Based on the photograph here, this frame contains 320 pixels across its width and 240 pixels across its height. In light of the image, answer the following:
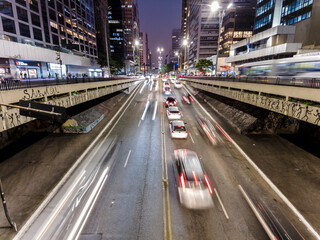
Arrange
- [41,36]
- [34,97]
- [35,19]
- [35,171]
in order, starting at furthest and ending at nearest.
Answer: [41,36], [35,19], [34,97], [35,171]

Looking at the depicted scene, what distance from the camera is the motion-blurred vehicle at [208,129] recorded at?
20.6m

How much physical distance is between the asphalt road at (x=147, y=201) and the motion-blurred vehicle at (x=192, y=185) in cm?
44

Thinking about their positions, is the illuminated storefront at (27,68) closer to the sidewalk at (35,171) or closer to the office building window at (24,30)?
the office building window at (24,30)

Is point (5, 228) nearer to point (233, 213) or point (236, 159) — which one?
point (233, 213)

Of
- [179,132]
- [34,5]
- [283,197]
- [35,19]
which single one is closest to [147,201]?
[283,197]

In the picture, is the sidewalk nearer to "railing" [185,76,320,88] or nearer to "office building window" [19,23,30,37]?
"railing" [185,76,320,88]

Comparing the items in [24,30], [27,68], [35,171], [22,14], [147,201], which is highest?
[22,14]

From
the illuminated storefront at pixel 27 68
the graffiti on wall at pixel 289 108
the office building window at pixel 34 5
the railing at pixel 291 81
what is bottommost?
the graffiti on wall at pixel 289 108

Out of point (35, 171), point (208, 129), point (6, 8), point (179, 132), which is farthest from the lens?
point (6, 8)

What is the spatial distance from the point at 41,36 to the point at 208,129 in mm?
58227

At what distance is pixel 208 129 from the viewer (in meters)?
24.0

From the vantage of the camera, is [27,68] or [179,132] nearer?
[179,132]

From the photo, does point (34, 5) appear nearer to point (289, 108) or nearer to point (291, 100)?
point (291, 100)

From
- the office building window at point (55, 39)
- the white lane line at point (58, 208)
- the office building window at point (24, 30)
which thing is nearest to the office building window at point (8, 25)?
the office building window at point (24, 30)
